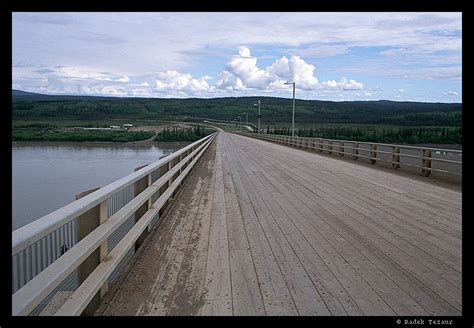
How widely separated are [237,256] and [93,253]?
2.22m

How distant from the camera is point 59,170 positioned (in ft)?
57.1

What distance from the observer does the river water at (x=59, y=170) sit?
10508 millimetres

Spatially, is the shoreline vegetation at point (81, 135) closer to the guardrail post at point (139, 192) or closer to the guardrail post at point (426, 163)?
the guardrail post at point (139, 192)

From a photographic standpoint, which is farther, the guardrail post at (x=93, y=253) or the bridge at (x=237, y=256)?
the guardrail post at (x=93, y=253)

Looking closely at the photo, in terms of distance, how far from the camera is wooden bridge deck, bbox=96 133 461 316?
4637 mm

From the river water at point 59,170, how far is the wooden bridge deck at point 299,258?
2.87 meters

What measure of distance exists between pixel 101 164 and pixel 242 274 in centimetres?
1666

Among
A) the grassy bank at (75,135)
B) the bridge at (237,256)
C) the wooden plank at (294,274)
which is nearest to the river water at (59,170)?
the grassy bank at (75,135)

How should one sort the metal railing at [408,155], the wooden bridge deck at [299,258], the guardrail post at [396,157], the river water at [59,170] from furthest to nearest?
the guardrail post at [396,157] < the metal railing at [408,155] < the river water at [59,170] < the wooden bridge deck at [299,258]

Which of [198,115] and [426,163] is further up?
[198,115]

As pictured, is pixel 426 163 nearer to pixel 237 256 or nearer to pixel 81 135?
pixel 81 135

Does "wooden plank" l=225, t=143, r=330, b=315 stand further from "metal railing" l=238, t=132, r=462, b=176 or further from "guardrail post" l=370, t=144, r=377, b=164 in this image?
"guardrail post" l=370, t=144, r=377, b=164

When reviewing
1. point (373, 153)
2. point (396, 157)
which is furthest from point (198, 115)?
point (396, 157)
